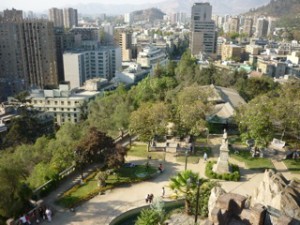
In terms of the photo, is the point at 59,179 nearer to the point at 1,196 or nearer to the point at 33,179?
the point at 33,179

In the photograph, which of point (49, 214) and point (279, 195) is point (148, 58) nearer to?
point (49, 214)

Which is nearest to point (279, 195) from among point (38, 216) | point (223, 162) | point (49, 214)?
point (223, 162)

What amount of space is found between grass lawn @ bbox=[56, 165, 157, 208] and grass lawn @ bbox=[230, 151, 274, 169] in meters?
8.06

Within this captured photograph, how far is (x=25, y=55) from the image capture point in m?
89.6

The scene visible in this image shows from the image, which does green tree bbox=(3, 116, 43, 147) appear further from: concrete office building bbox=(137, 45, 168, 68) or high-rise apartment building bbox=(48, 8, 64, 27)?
high-rise apartment building bbox=(48, 8, 64, 27)

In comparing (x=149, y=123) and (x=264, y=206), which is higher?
(x=264, y=206)

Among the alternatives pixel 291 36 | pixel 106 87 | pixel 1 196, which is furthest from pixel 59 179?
pixel 291 36

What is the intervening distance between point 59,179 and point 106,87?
5025 cm

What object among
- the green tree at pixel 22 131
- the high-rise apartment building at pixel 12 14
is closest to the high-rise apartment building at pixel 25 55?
the high-rise apartment building at pixel 12 14

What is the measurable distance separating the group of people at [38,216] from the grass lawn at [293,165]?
19546mm

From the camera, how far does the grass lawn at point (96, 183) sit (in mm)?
22531

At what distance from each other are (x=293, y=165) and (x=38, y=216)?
21.1m

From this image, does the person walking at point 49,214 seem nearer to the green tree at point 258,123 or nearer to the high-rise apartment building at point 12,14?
the green tree at point 258,123

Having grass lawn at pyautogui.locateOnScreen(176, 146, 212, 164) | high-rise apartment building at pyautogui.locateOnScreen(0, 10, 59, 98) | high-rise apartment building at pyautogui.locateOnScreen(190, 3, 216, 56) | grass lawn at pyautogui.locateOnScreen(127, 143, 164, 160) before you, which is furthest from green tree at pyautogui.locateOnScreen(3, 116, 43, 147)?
high-rise apartment building at pyautogui.locateOnScreen(190, 3, 216, 56)
